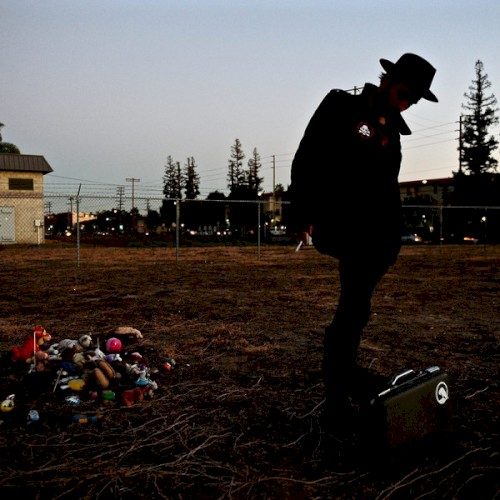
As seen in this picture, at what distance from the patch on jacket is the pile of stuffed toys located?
2.10 m

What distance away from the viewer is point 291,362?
11.6 ft

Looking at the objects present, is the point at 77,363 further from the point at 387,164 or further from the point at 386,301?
the point at 386,301

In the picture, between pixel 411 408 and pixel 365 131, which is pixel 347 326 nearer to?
pixel 411 408

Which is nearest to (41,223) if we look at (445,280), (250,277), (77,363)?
(250,277)

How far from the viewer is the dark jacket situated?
7.07ft

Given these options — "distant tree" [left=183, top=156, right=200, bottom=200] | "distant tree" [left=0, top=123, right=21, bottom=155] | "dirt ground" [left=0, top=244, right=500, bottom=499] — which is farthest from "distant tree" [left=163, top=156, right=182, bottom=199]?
"dirt ground" [left=0, top=244, right=500, bottom=499]

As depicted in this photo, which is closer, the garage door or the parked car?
the garage door

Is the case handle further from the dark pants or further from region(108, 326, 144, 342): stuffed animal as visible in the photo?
region(108, 326, 144, 342): stuffed animal

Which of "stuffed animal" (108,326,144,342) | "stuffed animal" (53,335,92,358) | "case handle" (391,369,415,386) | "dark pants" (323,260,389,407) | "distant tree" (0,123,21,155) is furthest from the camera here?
"distant tree" (0,123,21,155)

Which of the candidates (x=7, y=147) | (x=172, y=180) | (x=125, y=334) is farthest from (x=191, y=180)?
(x=125, y=334)

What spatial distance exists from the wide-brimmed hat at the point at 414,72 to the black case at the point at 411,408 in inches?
56.5

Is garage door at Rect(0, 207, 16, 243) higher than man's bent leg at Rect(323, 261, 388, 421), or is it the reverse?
garage door at Rect(0, 207, 16, 243)

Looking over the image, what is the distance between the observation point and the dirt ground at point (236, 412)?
1.89 m

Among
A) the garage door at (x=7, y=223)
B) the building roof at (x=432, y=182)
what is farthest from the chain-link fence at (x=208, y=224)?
the building roof at (x=432, y=182)
